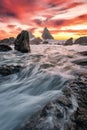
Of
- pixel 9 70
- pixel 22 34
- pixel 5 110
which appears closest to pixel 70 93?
pixel 5 110

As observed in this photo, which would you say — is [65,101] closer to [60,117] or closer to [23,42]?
[60,117]

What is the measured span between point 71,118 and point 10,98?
11.6ft

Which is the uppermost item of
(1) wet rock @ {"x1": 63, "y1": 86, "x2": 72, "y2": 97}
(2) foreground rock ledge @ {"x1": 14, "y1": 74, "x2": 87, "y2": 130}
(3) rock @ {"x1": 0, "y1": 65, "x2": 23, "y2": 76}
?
(1) wet rock @ {"x1": 63, "y1": 86, "x2": 72, "y2": 97}

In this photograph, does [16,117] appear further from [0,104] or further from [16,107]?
[0,104]

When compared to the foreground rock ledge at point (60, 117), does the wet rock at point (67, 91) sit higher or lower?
higher

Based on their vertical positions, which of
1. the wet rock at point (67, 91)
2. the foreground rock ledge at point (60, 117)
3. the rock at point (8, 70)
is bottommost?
the rock at point (8, 70)

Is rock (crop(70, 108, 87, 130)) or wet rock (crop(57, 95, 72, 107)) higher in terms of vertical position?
wet rock (crop(57, 95, 72, 107))

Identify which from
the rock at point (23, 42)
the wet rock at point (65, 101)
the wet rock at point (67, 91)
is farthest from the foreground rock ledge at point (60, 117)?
the rock at point (23, 42)

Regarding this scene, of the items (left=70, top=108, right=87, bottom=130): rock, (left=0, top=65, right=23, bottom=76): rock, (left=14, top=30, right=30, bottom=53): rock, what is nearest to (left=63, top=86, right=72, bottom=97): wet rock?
(left=70, top=108, right=87, bottom=130): rock

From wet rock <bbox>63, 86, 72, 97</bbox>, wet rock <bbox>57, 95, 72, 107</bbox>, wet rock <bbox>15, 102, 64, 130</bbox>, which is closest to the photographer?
wet rock <bbox>15, 102, 64, 130</bbox>

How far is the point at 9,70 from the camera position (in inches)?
545

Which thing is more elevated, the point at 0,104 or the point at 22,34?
the point at 22,34

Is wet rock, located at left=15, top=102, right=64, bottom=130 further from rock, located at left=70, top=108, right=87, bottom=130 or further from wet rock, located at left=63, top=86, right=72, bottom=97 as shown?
wet rock, located at left=63, top=86, right=72, bottom=97

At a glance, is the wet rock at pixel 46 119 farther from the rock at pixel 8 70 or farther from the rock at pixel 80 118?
the rock at pixel 8 70
